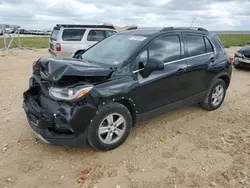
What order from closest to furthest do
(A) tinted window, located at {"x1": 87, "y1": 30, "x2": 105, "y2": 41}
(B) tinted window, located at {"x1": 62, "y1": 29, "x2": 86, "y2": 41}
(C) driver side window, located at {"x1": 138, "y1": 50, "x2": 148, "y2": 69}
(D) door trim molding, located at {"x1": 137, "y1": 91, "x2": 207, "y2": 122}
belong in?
1. (C) driver side window, located at {"x1": 138, "y1": 50, "x2": 148, "y2": 69}
2. (D) door trim molding, located at {"x1": 137, "y1": 91, "x2": 207, "y2": 122}
3. (B) tinted window, located at {"x1": 62, "y1": 29, "x2": 86, "y2": 41}
4. (A) tinted window, located at {"x1": 87, "y1": 30, "x2": 105, "y2": 41}

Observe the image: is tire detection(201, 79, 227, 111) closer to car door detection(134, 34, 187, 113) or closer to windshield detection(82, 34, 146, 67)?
car door detection(134, 34, 187, 113)

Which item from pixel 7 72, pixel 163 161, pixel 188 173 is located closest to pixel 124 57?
pixel 163 161

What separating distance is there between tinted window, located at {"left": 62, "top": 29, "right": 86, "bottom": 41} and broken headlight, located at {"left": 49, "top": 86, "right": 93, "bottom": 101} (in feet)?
24.1

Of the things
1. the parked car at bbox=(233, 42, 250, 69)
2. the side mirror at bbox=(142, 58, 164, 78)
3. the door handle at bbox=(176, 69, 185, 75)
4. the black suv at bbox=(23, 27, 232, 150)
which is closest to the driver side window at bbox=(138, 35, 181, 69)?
the black suv at bbox=(23, 27, 232, 150)

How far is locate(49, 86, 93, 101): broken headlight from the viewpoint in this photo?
121 inches

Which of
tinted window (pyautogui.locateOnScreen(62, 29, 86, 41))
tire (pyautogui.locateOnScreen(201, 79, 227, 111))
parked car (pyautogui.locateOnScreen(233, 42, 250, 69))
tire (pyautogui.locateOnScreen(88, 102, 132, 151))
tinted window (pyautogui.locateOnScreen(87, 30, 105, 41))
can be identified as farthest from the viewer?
tinted window (pyautogui.locateOnScreen(87, 30, 105, 41))

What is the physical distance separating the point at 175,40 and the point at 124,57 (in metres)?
1.06

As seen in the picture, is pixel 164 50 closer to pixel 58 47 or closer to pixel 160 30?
pixel 160 30

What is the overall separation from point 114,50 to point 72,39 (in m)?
6.64

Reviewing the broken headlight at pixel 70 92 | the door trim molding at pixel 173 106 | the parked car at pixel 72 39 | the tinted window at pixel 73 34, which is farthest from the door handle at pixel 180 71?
the tinted window at pixel 73 34

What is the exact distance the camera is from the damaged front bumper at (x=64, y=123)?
10.1 ft

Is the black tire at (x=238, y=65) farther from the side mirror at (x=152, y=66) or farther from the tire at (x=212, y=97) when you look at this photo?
the side mirror at (x=152, y=66)

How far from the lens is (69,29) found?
1030 centimetres

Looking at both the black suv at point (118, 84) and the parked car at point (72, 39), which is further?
the parked car at point (72, 39)
